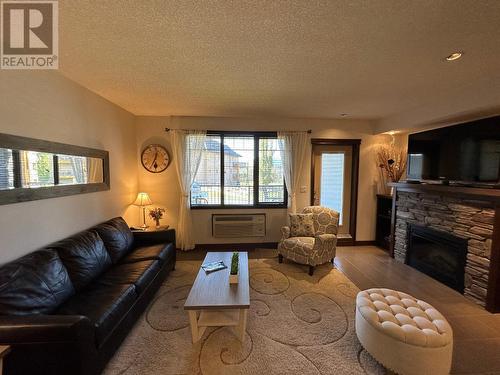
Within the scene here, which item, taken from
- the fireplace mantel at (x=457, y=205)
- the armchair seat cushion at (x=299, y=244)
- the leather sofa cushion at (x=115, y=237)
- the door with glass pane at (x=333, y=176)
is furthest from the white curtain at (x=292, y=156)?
the leather sofa cushion at (x=115, y=237)

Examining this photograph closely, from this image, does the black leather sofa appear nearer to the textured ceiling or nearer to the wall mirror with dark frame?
Answer: the wall mirror with dark frame

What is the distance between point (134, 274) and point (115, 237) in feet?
2.54

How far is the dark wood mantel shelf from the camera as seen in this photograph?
248 cm

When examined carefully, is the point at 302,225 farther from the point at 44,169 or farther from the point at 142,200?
the point at 44,169

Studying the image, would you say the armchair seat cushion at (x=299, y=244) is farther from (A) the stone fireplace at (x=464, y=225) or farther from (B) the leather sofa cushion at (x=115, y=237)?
(B) the leather sofa cushion at (x=115, y=237)

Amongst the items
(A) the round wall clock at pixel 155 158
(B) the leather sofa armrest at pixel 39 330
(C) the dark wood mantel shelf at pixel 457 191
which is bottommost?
(B) the leather sofa armrest at pixel 39 330

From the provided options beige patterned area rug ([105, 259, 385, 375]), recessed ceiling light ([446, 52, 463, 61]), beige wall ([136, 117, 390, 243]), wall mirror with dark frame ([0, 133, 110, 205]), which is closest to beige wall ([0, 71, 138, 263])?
wall mirror with dark frame ([0, 133, 110, 205])

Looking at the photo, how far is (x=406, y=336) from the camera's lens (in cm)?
162

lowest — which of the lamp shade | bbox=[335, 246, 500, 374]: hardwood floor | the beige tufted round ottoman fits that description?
bbox=[335, 246, 500, 374]: hardwood floor

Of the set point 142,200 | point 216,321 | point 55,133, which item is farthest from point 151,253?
point 55,133

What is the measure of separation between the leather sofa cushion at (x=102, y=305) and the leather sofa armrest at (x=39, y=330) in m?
0.27

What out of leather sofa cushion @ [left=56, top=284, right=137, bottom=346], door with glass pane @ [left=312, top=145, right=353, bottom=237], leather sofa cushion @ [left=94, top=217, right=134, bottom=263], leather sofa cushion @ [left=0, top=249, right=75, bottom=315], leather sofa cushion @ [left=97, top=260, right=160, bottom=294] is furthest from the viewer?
door with glass pane @ [left=312, top=145, right=353, bottom=237]

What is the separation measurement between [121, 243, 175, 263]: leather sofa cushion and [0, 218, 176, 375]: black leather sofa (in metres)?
0.01

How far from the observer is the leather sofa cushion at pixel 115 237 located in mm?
2828
